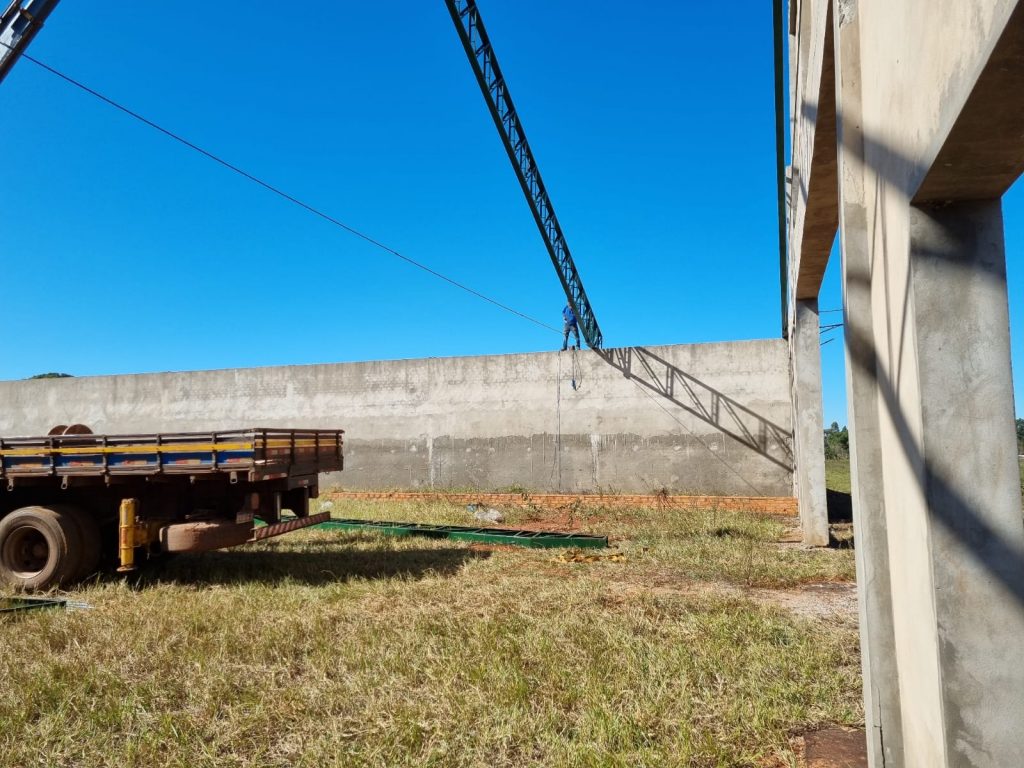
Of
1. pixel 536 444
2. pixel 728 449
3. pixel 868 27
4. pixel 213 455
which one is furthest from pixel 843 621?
pixel 536 444

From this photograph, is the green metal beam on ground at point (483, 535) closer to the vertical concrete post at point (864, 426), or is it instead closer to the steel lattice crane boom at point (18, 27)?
the vertical concrete post at point (864, 426)

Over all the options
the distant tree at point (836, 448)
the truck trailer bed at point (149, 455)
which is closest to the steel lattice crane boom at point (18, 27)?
the truck trailer bed at point (149, 455)

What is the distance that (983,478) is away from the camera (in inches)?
80.0

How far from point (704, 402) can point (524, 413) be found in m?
4.44

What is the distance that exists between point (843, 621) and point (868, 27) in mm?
4703

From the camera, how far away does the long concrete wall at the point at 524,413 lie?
15.3 metres

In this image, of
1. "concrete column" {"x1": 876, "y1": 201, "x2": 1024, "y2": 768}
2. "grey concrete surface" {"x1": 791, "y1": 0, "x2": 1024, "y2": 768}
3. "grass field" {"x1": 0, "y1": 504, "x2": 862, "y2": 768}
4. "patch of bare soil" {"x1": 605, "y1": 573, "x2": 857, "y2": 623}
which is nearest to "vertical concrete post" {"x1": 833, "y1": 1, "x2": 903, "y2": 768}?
"grey concrete surface" {"x1": 791, "y1": 0, "x2": 1024, "y2": 768}

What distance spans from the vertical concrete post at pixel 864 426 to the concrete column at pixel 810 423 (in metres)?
7.21

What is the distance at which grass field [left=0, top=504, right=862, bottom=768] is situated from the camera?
353cm

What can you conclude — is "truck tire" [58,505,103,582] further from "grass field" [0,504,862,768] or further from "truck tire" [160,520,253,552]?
"truck tire" [160,520,253,552]

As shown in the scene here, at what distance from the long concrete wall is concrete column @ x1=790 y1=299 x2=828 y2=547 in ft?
15.9

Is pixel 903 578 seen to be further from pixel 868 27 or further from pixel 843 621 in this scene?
pixel 843 621

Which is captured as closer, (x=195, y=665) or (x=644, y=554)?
(x=195, y=665)

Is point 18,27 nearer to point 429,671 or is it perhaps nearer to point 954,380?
point 429,671
